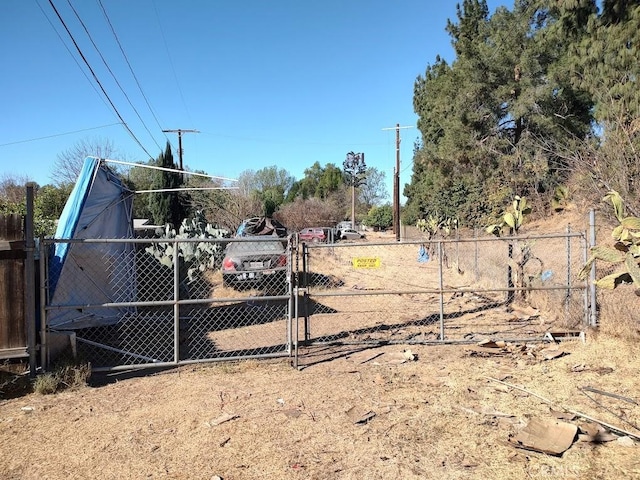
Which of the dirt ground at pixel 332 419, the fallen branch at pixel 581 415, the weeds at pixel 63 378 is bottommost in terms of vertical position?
the dirt ground at pixel 332 419

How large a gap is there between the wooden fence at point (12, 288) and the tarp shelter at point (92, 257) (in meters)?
0.65

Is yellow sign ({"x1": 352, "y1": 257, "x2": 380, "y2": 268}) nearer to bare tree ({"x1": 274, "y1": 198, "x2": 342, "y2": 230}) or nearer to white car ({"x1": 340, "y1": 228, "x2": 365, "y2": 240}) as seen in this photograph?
white car ({"x1": 340, "y1": 228, "x2": 365, "y2": 240})

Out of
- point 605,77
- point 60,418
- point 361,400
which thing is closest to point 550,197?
point 605,77

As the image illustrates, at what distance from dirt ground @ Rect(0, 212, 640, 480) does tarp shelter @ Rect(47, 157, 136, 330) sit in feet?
4.76

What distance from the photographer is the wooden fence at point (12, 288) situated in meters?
5.06

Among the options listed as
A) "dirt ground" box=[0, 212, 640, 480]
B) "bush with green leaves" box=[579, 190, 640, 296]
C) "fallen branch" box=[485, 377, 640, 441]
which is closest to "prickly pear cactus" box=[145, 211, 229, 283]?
"dirt ground" box=[0, 212, 640, 480]

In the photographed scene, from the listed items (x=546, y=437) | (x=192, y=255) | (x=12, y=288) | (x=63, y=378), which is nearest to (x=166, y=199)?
(x=192, y=255)

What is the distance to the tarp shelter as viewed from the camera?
6203 mm

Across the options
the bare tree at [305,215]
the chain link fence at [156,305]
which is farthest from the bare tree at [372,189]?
the chain link fence at [156,305]

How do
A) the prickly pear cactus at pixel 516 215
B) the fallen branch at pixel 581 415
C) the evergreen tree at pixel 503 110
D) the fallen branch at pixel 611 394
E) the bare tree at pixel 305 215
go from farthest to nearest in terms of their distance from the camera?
the bare tree at pixel 305 215, the evergreen tree at pixel 503 110, the prickly pear cactus at pixel 516 215, the fallen branch at pixel 611 394, the fallen branch at pixel 581 415

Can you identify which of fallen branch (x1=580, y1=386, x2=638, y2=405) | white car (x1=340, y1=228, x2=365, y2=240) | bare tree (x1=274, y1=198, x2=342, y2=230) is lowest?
fallen branch (x1=580, y1=386, x2=638, y2=405)

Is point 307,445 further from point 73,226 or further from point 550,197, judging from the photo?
point 550,197

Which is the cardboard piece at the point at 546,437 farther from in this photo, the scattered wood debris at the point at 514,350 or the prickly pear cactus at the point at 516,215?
the prickly pear cactus at the point at 516,215

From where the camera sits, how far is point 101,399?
4855mm
